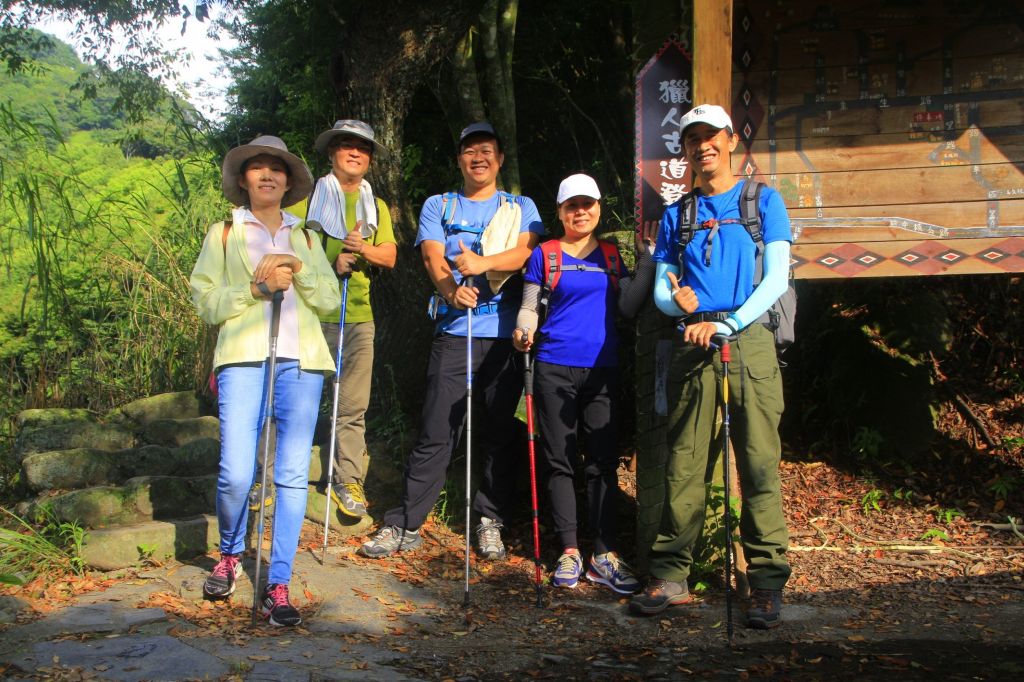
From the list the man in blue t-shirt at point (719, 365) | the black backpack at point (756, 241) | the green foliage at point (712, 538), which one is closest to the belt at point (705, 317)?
the man in blue t-shirt at point (719, 365)

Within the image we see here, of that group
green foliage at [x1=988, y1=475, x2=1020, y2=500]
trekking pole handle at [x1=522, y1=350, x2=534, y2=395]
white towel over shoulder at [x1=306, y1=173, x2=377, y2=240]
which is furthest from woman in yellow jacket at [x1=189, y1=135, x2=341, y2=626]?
green foliage at [x1=988, y1=475, x2=1020, y2=500]

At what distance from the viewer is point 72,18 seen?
33.3 feet

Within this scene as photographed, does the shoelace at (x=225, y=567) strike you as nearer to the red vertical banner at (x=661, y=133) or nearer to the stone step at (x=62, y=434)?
the stone step at (x=62, y=434)

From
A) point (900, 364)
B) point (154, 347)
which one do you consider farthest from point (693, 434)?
point (154, 347)

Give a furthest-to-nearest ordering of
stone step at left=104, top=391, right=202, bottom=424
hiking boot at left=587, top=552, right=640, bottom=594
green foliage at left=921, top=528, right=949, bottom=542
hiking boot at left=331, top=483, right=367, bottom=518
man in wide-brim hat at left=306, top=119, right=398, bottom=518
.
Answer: stone step at left=104, top=391, right=202, bottom=424
green foliage at left=921, top=528, right=949, bottom=542
hiking boot at left=331, top=483, right=367, bottom=518
man in wide-brim hat at left=306, top=119, right=398, bottom=518
hiking boot at left=587, top=552, right=640, bottom=594

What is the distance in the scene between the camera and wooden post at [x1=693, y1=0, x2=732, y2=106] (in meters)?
5.03

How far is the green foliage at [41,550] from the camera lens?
462 cm

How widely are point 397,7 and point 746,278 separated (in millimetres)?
3413

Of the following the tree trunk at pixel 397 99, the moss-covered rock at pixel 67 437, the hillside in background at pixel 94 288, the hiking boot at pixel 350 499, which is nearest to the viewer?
the hiking boot at pixel 350 499

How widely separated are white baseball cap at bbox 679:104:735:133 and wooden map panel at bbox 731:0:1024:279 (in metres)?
1.22

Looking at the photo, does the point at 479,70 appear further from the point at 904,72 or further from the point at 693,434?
the point at 693,434

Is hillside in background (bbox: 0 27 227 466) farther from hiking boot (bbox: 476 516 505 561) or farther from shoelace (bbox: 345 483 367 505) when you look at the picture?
hiking boot (bbox: 476 516 505 561)

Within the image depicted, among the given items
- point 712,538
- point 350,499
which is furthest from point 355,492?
point 712,538

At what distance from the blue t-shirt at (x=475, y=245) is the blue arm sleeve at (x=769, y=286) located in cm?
146
